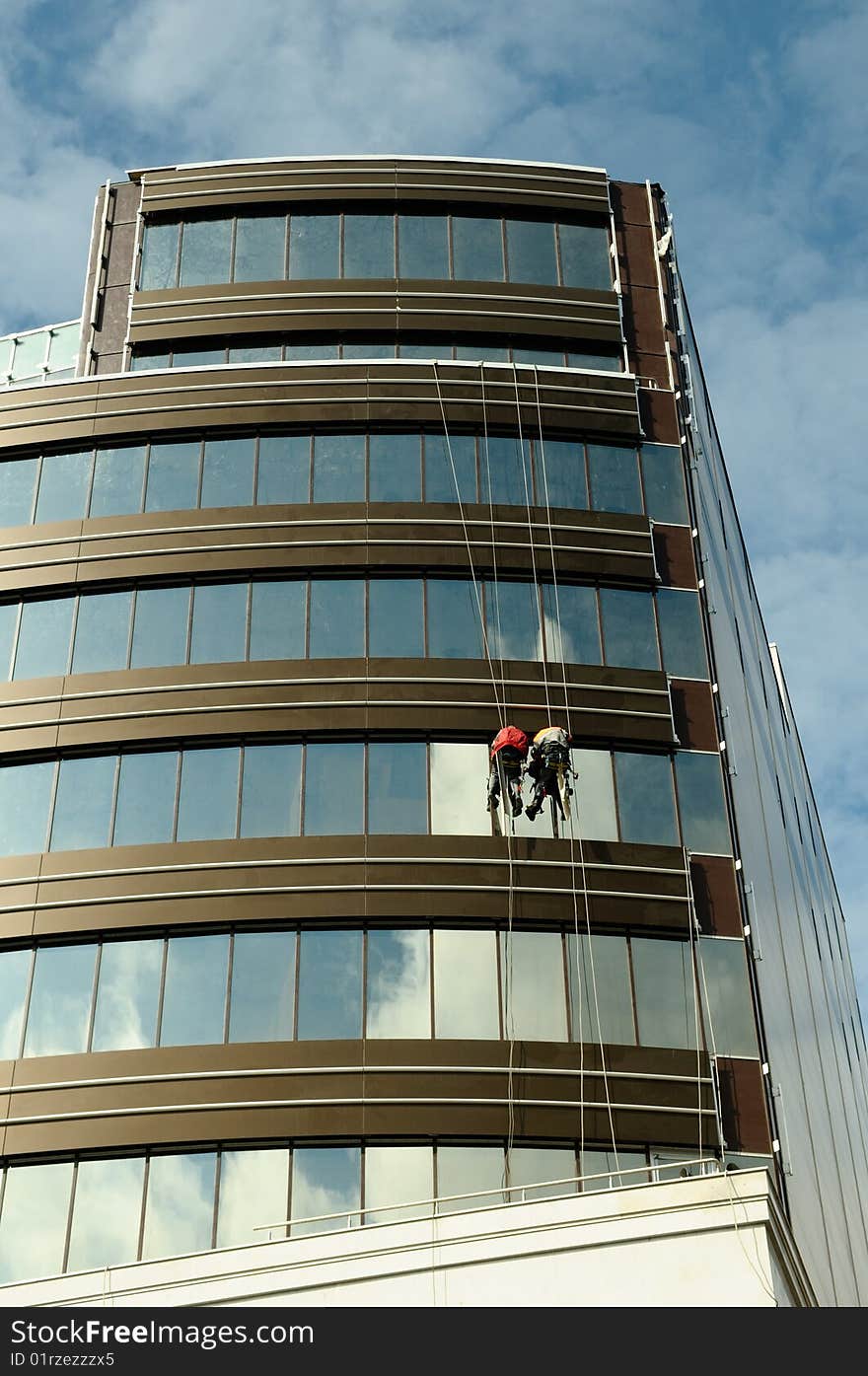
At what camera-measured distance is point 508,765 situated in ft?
96.3

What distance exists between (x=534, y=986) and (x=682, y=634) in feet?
29.2

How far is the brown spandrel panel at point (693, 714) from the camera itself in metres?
31.7

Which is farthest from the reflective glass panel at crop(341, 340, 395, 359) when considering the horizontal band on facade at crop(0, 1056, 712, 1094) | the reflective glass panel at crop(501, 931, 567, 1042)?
the horizontal band on facade at crop(0, 1056, 712, 1094)

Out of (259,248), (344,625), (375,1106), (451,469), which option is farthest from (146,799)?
(259,248)

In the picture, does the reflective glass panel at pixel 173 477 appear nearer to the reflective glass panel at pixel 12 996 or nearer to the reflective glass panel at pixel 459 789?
the reflective glass panel at pixel 459 789

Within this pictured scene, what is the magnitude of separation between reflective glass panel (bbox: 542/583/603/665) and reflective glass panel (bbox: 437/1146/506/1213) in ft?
34.2

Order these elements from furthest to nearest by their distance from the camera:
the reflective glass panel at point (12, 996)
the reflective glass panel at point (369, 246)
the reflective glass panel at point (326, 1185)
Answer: the reflective glass panel at point (369, 246), the reflective glass panel at point (12, 996), the reflective glass panel at point (326, 1185)

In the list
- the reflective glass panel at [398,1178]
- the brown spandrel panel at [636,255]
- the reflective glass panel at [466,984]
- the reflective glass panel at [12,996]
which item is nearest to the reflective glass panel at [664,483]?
the brown spandrel panel at [636,255]

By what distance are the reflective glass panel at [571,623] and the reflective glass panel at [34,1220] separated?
14.1 m

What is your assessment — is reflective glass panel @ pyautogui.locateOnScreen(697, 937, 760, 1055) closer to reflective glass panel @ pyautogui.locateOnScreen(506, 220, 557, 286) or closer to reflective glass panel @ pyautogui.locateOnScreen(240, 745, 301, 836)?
reflective glass panel @ pyautogui.locateOnScreen(240, 745, 301, 836)

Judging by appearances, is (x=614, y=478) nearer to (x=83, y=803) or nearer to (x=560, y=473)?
(x=560, y=473)

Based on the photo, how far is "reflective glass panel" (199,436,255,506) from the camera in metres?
34.2

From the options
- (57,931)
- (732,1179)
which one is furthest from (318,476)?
(732,1179)

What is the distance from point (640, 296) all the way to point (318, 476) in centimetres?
1022
